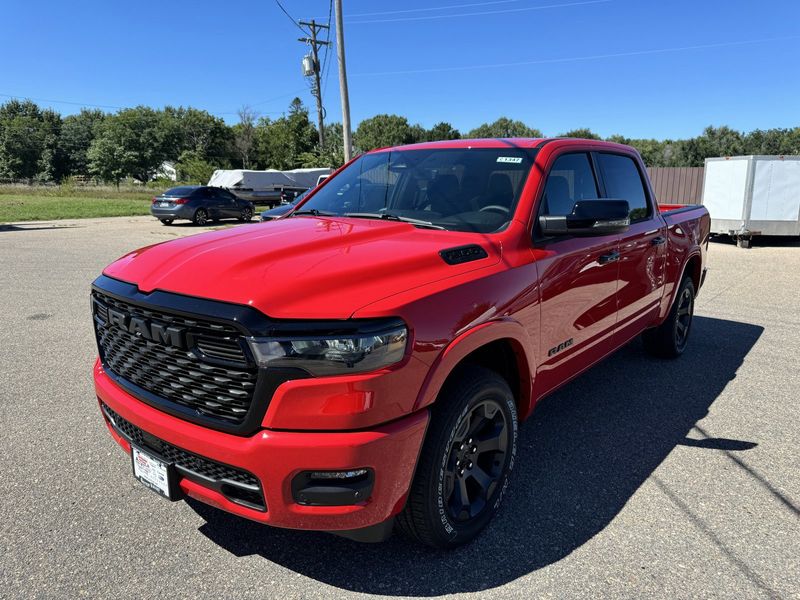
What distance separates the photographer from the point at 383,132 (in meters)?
88.0

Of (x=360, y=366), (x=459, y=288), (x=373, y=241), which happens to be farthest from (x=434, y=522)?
(x=373, y=241)

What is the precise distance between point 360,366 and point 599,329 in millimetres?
2218

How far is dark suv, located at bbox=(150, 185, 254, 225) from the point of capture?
20.9 m

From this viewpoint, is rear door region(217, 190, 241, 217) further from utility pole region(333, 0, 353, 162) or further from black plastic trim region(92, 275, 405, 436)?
black plastic trim region(92, 275, 405, 436)

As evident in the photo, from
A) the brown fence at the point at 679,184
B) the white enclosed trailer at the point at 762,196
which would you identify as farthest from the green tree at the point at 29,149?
the white enclosed trailer at the point at 762,196

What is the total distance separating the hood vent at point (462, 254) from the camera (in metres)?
2.54

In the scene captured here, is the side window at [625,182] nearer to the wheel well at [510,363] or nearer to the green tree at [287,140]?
the wheel well at [510,363]

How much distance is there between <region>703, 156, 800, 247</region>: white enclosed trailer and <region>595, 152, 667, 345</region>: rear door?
12.6 metres

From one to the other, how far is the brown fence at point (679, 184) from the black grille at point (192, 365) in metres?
22.1

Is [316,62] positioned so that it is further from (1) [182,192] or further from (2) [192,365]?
(2) [192,365]

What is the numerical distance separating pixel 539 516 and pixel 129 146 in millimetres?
86319

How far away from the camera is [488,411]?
264cm

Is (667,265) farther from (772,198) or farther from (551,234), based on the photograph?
(772,198)

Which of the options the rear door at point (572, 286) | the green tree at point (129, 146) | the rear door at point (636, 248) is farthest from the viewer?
the green tree at point (129, 146)
